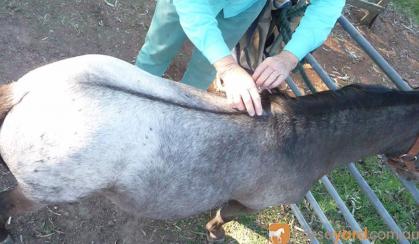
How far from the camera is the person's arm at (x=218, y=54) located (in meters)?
1.79

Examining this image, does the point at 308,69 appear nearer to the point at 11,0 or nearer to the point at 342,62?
the point at 342,62

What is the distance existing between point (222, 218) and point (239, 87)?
115cm

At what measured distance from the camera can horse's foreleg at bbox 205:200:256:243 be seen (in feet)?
8.02

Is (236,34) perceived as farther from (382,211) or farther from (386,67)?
(382,211)

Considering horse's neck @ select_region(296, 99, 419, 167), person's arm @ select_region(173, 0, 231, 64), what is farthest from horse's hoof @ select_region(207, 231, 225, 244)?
person's arm @ select_region(173, 0, 231, 64)

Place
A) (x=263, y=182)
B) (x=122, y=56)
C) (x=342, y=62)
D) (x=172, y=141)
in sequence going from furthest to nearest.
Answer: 1. (x=342, y=62)
2. (x=122, y=56)
3. (x=263, y=182)
4. (x=172, y=141)

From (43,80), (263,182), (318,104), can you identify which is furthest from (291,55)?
(43,80)

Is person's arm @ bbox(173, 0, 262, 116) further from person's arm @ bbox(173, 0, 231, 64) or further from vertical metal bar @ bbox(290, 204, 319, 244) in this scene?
vertical metal bar @ bbox(290, 204, 319, 244)

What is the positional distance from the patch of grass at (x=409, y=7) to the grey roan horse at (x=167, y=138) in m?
3.77

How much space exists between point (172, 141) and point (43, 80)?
0.59 m

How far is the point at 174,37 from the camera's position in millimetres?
2443

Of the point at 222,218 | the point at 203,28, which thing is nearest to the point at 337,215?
the point at 222,218

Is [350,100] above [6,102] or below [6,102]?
above

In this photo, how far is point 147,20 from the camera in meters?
3.77
